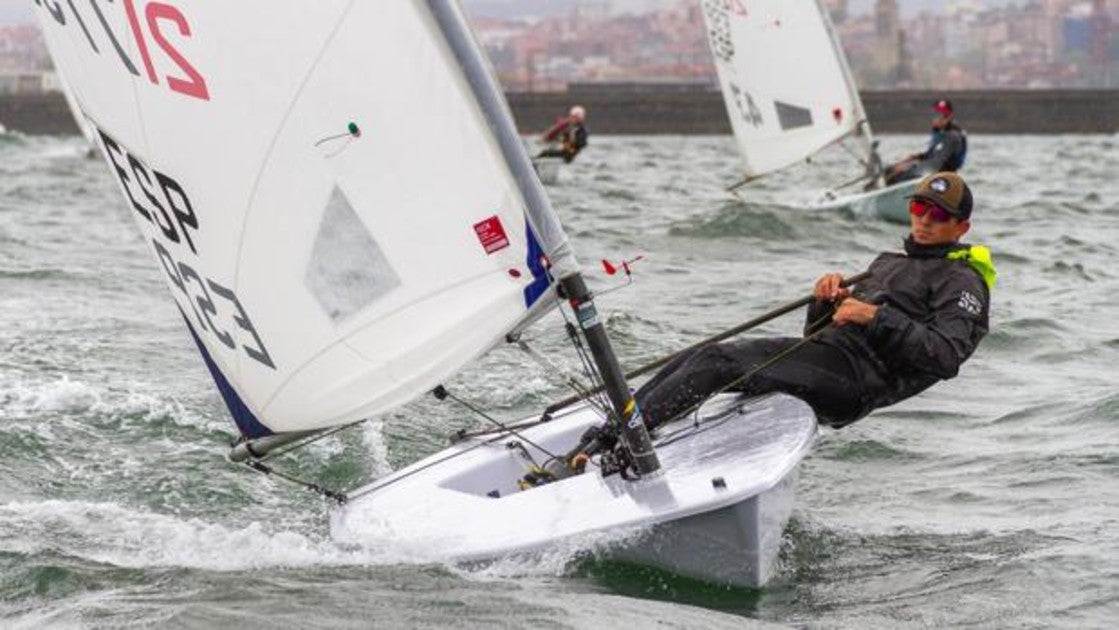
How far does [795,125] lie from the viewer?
18.1 metres

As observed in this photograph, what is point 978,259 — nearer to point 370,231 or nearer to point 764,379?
point 764,379

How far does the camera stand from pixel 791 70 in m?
17.9

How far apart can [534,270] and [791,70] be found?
13.0 metres

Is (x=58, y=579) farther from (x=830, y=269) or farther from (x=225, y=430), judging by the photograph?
(x=830, y=269)

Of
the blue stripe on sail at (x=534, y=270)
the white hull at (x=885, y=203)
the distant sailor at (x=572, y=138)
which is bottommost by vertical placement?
the distant sailor at (x=572, y=138)

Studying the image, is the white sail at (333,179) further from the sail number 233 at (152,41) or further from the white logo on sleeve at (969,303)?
the white logo on sleeve at (969,303)

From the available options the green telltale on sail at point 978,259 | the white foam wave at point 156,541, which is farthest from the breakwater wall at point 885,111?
the green telltale on sail at point 978,259

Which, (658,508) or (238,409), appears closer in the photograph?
(658,508)

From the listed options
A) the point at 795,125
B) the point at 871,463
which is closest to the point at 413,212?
the point at 871,463

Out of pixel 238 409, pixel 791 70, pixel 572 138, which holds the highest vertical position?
pixel 238 409

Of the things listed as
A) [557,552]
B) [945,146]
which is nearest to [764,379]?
[557,552]

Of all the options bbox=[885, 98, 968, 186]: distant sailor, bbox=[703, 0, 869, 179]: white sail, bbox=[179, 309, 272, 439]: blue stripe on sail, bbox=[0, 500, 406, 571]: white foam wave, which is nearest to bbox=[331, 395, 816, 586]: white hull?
bbox=[0, 500, 406, 571]: white foam wave

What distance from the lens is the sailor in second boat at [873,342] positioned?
5773mm

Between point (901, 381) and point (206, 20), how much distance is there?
91.0 inches
